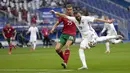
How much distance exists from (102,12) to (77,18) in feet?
128

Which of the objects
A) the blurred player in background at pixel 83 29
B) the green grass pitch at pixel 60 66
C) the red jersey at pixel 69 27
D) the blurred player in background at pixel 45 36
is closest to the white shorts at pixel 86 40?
the blurred player in background at pixel 83 29

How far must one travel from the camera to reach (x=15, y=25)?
50469 mm

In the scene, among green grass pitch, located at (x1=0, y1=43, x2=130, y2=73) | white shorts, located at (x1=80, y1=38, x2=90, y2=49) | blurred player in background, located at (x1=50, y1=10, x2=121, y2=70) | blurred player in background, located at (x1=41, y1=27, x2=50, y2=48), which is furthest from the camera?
blurred player in background, located at (x1=41, y1=27, x2=50, y2=48)

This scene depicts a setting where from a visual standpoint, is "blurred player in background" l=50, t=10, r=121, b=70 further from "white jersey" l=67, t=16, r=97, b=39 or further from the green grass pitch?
the green grass pitch

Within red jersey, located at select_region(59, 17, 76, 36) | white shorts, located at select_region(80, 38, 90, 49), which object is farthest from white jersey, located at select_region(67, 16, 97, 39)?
red jersey, located at select_region(59, 17, 76, 36)

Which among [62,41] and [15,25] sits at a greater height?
[62,41]

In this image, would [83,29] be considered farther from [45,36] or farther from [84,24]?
[45,36]

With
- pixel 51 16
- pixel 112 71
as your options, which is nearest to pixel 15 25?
pixel 51 16

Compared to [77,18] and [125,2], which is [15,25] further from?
[77,18]

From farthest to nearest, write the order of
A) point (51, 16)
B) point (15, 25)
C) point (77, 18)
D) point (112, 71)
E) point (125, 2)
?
point (125, 2)
point (51, 16)
point (15, 25)
point (77, 18)
point (112, 71)

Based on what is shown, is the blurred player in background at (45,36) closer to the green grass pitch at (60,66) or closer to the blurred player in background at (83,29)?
the green grass pitch at (60,66)

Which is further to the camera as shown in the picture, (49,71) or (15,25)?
(15,25)

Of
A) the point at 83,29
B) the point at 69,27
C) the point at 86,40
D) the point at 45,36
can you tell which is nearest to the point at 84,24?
the point at 83,29

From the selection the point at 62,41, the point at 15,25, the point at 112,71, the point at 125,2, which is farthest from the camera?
the point at 125,2
